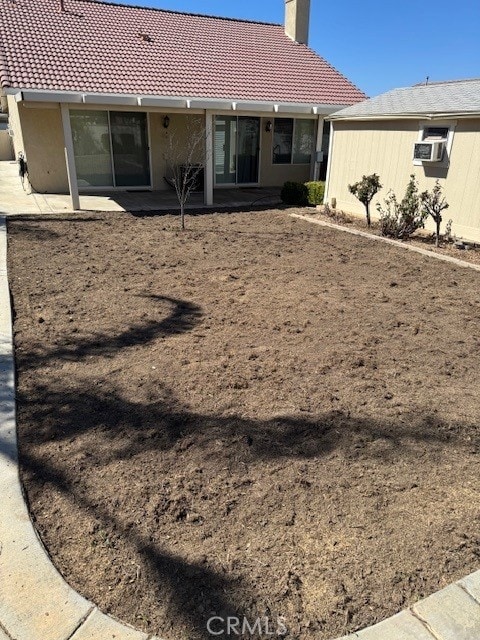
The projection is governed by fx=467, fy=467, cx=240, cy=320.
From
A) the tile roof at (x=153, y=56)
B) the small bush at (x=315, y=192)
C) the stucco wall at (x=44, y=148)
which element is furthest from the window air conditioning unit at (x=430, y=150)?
the stucco wall at (x=44, y=148)

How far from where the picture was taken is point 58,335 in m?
4.45

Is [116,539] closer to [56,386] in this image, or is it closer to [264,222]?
[56,386]

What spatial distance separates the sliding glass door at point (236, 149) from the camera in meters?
14.8

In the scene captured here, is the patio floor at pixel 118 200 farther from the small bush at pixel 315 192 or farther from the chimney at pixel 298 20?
the chimney at pixel 298 20

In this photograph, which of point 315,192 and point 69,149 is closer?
point 69,149

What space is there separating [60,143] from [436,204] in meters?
10.2

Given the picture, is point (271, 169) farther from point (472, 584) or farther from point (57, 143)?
point (472, 584)

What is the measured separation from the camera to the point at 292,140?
1559 cm

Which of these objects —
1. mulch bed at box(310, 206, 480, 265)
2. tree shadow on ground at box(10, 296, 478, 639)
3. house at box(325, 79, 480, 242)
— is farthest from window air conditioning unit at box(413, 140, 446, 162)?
tree shadow on ground at box(10, 296, 478, 639)

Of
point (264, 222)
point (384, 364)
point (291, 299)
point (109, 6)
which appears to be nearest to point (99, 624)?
point (384, 364)

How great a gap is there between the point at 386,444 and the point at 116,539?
1694 mm

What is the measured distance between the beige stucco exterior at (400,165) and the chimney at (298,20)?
8.66 m

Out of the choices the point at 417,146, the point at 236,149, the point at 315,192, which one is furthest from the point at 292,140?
the point at 417,146

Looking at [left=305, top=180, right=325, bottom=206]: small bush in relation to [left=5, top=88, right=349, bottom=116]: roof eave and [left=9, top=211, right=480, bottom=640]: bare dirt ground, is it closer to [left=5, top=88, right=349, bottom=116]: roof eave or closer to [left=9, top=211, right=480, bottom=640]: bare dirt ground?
[left=5, top=88, right=349, bottom=116]: roof eave
